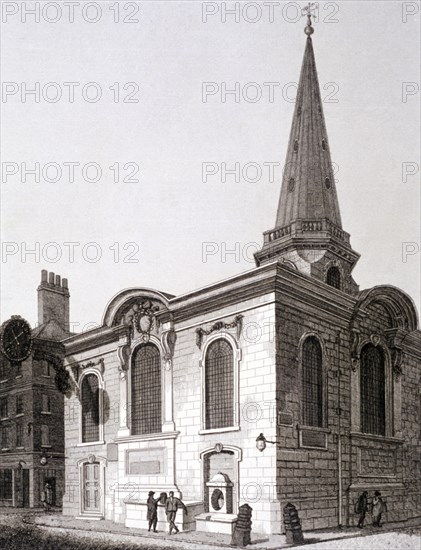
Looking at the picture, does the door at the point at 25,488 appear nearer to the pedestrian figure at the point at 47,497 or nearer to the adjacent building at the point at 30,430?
the adjacent building at the point at 30,430

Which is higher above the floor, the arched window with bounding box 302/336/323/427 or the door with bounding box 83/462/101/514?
the arched window with bounding box 302/336/323/427

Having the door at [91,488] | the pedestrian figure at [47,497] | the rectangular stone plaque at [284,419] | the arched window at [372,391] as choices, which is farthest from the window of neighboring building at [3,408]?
Answer: the arched window at [372,391]

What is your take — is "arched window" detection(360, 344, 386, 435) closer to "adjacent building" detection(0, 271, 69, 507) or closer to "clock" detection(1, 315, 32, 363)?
"clock" detection(1, 315, 32, 363)

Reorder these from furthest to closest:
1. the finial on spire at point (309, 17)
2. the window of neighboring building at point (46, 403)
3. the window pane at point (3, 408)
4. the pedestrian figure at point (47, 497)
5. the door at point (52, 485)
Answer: the door at point (52, 485) < the window of neighboring building at point (46, 403) < the window pane at point (3, 408) < the pedestrian figure at point (47, 497) < the finial on spire at point (309, 17)

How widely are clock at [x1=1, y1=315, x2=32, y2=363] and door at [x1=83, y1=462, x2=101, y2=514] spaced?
185 inches

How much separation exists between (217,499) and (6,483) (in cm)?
1102

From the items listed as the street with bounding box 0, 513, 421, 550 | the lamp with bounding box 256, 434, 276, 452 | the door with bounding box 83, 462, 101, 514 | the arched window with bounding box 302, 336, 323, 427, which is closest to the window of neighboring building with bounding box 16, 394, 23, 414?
the door with bounding box 83, 462, 101, 514

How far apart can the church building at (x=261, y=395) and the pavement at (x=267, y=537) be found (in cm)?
44

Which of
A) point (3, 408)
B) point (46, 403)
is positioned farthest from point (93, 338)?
point (3, 408)

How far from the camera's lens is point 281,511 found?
1616 centimetres

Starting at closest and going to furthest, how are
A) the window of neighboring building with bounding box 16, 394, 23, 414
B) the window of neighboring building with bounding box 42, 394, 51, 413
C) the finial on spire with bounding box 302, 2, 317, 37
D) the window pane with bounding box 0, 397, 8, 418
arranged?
the finial on spire with bounding box 302, 2, 317, 37
the window pane with bounding box 0, 397, 8, 418
the window of neighboring building with bounding box 42, 394, 51, 413
the window of neighboring building with bounding box 16, 394, 23, 414

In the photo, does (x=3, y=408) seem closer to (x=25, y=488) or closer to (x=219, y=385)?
(x=25, y=488)

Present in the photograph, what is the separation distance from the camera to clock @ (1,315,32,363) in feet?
61.0

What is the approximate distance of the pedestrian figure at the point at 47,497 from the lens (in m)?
23.6
